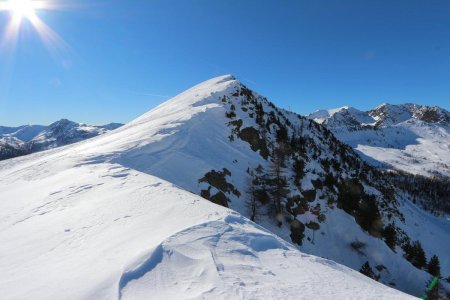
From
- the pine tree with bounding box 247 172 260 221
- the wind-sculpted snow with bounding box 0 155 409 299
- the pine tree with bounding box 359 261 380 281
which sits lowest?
the pine tree with bounding box 359 261 380 281

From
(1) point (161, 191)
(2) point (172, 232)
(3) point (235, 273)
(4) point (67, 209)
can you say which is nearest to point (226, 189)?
(1) point (161, 191)

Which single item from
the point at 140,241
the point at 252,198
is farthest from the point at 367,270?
the point at 140,241

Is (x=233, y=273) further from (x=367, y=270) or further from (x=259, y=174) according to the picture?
(x=367, y=270)

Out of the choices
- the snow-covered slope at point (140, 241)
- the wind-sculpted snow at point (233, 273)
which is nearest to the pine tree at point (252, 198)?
the snow-covered slope at point (140, 241)

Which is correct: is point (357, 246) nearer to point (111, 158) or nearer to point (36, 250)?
point (111, 158)

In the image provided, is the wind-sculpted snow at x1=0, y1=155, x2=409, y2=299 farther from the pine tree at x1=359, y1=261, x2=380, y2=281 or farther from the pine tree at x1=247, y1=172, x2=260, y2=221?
the pine tree at x1=359, y1=261, x2=380, y2=281

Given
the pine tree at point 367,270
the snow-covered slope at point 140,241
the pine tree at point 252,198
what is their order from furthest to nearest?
the pine tree at point 367,270
the pine tree at point 252,198
the snow-covered slope at point 140,241

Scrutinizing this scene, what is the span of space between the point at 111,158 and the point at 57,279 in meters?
19.2

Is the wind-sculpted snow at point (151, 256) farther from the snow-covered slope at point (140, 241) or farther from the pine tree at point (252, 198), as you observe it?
the pine tree at point (252, 198)

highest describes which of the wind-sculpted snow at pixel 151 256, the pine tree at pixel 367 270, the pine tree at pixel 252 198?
the wind-sculpted snow at pixel 151 256

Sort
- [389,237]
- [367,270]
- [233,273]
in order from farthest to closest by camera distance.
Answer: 1. [389,237]
2. [367,270]
3. [233,273]

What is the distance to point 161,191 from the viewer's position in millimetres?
15664

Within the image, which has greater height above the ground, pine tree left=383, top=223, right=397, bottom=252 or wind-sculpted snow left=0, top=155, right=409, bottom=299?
wind-sculpted snow left=0, top=155, right=409, bottom=299

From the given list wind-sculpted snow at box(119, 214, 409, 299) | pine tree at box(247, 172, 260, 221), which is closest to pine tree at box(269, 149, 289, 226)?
pine tree at box(247, 172, 260, 221)
